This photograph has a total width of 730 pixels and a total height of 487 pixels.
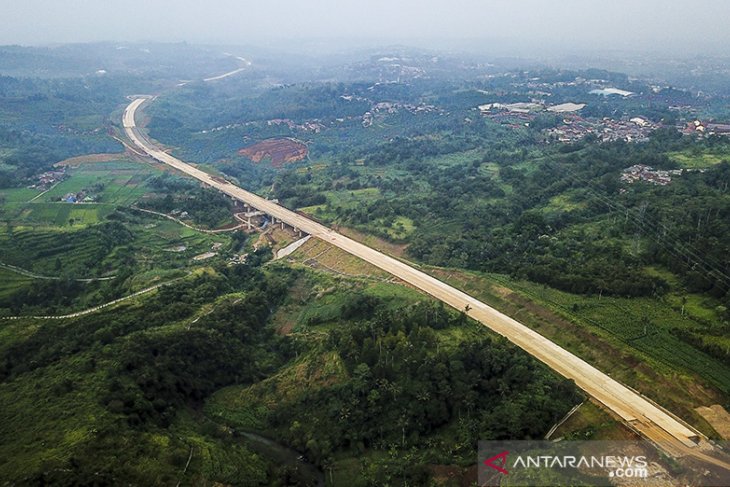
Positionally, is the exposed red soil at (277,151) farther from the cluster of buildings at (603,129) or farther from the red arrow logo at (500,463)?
the red arrow logo at (500,463)

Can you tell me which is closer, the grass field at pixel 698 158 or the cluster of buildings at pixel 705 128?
the grass field at pixel 698 158

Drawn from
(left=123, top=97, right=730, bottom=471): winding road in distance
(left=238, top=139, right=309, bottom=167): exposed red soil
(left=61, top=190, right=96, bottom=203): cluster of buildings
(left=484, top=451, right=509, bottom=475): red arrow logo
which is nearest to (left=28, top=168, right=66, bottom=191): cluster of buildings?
(left=61, top=190, right=96, bottom=203): cluster of buildings

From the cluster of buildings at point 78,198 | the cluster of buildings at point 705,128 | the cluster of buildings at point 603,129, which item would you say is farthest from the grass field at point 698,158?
the cluster of buildings at point 78,198

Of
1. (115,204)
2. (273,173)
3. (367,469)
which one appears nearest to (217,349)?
(367,469)

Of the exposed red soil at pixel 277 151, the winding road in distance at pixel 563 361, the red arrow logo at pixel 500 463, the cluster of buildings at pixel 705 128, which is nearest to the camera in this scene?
the red arrow logo at pixel 500 463

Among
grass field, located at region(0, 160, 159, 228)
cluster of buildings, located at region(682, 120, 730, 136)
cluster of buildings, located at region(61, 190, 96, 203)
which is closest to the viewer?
grass field, located at region(0, 160, 159, 228)

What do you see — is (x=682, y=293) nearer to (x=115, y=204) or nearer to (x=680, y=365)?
(x=680, y=365)

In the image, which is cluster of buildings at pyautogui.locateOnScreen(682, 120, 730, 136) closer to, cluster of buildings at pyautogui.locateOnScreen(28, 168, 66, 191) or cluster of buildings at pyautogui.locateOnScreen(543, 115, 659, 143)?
cluster of buildings at pyautogui.locateOnScreen(543, 115, 659, 143)
